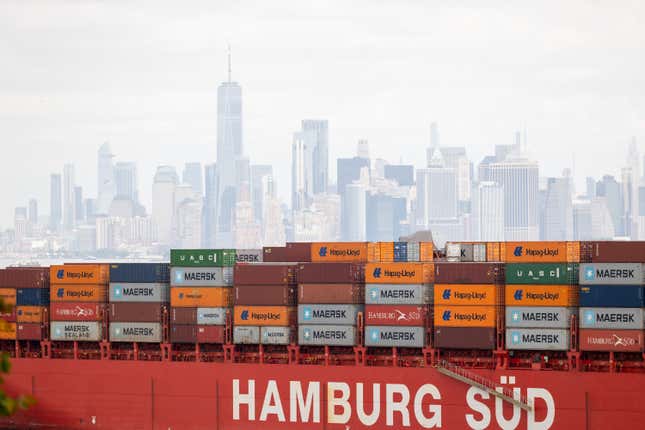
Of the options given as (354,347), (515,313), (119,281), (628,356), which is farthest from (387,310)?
(119,281)

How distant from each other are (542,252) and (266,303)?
38.3 feet

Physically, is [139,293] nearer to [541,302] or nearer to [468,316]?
[468,316]

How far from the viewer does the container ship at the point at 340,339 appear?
4400 cm

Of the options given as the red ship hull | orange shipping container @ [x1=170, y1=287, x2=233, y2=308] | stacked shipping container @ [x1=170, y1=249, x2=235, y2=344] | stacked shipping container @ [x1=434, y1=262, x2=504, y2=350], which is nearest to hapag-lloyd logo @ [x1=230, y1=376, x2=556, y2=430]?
the red ship hull

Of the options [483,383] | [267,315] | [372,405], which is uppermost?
→ [267,315]

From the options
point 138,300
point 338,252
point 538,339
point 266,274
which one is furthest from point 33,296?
point 538,339

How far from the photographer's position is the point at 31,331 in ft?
175

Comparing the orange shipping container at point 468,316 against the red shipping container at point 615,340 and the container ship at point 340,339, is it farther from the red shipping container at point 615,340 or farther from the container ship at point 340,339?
the red shipping container at point 615,340

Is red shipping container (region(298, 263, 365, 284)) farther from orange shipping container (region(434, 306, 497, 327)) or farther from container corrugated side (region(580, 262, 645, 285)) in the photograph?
container corrugated side (region(580, 262, 645, 285))

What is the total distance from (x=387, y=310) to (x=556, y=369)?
7.07 metres

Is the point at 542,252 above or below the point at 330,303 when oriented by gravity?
above

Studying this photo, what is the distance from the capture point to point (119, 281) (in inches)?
2016

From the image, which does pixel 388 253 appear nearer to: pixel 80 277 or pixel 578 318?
pixel 578 318

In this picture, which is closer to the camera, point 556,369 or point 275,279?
point 556,369
